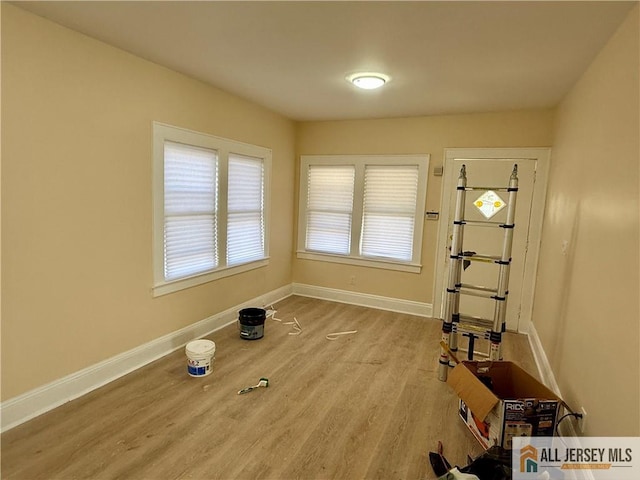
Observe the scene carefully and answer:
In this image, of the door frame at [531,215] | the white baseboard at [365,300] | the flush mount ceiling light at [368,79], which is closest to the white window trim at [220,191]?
the white baseboard at [365,300]

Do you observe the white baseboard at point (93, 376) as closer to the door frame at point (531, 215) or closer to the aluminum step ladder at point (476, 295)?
the aluminum step ladder at point (476, 295)

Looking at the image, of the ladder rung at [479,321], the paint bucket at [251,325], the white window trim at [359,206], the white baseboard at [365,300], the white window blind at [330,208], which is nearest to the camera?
the ladder rung at [479,321]

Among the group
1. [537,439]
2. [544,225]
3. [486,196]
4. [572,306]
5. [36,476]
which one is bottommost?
[36,476]

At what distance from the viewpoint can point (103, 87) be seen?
8.75 feet

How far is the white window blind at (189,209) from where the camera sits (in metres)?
3.34

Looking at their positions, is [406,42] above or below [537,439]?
above

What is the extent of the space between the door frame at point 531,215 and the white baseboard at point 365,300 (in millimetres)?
204

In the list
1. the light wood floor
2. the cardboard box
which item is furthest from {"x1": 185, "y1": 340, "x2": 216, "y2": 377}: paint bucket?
the cardboard box

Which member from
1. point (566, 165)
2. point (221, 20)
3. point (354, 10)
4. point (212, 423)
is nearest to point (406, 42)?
point (354, 10)

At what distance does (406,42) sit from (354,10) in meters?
0.55

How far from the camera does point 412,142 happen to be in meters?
4.68

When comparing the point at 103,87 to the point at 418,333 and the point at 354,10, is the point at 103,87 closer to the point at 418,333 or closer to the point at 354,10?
the point at 354,10

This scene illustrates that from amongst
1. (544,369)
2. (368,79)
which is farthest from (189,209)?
(544,369)

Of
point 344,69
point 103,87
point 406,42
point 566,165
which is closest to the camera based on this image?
point 406,42
